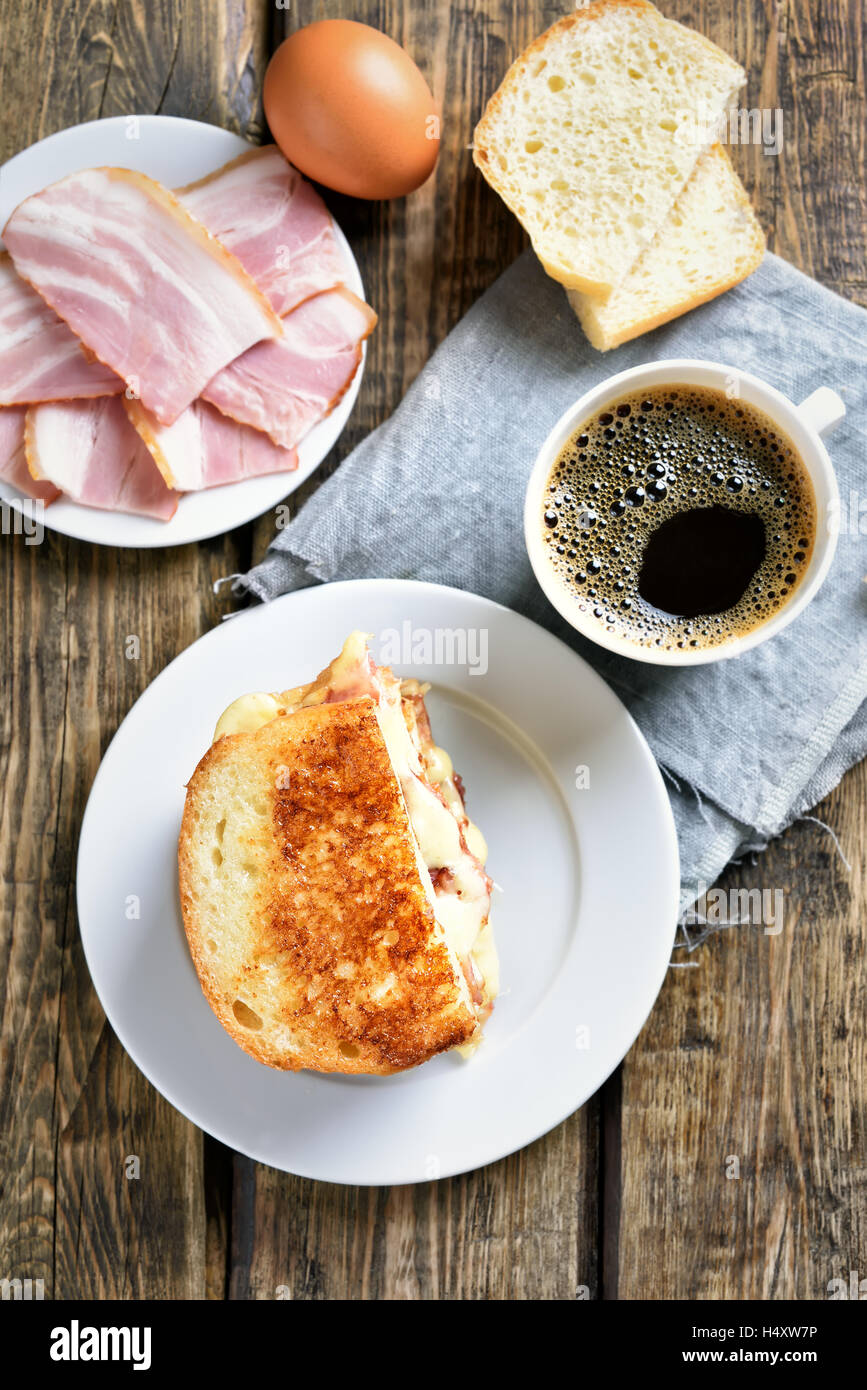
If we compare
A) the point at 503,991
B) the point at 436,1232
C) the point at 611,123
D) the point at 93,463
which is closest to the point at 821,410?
the point at 611,123

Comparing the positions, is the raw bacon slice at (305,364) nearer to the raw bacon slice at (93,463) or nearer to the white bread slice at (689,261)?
the raw bacon slice at (93,463)

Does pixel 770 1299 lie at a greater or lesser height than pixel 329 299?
lesser

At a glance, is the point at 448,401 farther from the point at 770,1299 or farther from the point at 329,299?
the point at 770,1299

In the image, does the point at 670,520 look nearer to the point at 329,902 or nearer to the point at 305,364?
the point at 305,364

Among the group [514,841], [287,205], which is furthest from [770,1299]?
[287,205]

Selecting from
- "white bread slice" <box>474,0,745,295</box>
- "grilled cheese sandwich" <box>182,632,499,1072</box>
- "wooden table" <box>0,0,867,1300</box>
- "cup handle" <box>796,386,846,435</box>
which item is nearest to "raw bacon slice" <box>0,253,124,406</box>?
"wooden table" <box>0,0,867,1300</box>

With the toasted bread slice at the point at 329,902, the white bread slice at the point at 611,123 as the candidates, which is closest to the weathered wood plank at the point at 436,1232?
the toasted bread slice at the point at 329,902
